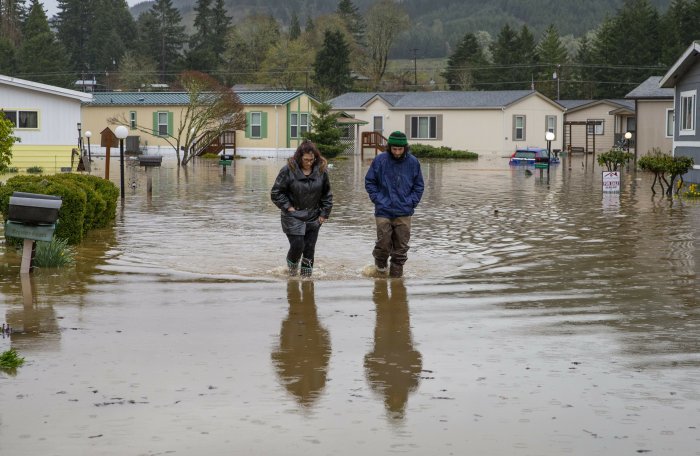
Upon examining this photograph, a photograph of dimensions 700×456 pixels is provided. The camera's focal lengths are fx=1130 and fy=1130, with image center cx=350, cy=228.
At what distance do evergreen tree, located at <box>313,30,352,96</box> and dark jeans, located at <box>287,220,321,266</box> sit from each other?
81443 millimetres

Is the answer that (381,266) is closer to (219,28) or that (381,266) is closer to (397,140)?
(397,140)

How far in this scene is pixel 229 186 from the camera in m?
33.7

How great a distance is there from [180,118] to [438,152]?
15225 mm

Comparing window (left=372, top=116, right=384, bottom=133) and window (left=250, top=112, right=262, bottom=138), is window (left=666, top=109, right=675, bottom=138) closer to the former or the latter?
window (left=250, top=112, right=262, bottom=138)

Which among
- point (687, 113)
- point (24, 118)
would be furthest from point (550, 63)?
point (687, 113)

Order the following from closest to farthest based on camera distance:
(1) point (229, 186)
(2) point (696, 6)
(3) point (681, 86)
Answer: (1) point (229, 186) → (3) point (681, 86) → (2) point (696, 6)

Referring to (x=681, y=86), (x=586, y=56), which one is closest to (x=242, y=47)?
(x=586, y=56)

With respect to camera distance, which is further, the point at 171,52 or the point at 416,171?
the point at 171,52

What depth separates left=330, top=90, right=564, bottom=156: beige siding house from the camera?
229 ft

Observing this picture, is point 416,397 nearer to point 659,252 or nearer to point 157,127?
point 659,252

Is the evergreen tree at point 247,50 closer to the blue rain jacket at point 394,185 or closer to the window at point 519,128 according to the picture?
the window at point 519,128

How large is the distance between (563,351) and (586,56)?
11173 cm

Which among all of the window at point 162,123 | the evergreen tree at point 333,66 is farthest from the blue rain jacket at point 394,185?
the evergreen tree at point 333,66

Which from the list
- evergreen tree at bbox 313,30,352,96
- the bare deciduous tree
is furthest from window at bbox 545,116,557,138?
evergreen tree at bbox 313,30,352,96
